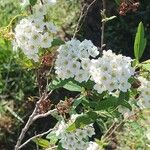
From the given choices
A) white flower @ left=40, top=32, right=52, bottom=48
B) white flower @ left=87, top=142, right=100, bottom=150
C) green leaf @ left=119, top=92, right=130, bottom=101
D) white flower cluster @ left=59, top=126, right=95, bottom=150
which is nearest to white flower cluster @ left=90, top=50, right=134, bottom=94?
green leaf @ left=119, top=92, right=130, bottom=101

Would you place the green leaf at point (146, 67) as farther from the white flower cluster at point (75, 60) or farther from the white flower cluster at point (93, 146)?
the white flower cluster at point (93, 146)

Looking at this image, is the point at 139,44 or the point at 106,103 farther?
the point at 139,44

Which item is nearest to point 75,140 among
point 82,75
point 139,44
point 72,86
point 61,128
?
point 61,128

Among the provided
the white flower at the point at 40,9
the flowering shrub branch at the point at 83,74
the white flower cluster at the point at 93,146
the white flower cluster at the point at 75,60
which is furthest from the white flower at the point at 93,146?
the white flower at the point at 40,9

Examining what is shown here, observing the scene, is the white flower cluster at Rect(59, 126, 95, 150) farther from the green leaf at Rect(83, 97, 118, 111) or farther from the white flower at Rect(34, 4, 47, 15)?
the white flower at Rect(34, 4, 47, 15)

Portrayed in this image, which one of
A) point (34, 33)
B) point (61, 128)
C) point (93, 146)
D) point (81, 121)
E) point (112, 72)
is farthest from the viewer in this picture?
point (93, 146)

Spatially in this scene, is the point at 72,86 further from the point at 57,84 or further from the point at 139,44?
the point at 139,44

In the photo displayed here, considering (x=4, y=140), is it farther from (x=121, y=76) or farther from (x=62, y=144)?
(x=121, y=76)
